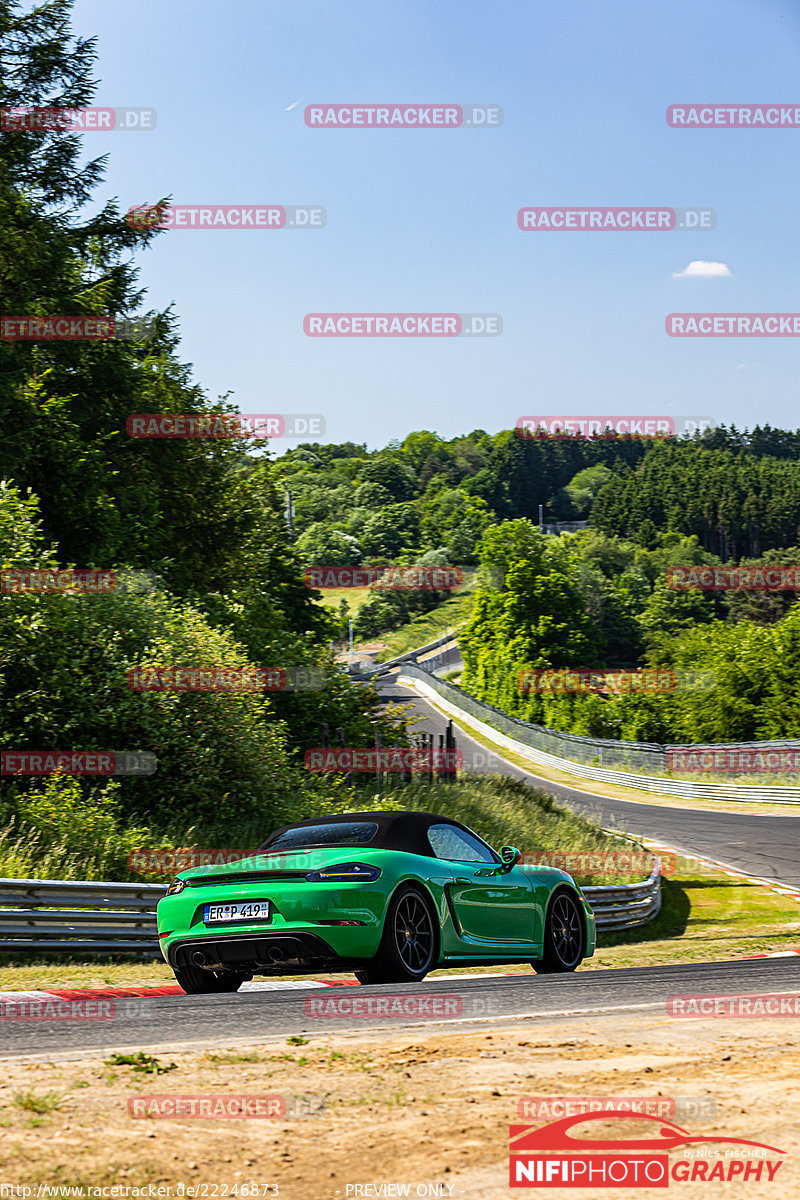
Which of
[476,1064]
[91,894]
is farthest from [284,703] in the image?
[476,1064]

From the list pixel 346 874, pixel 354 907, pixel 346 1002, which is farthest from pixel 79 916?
pixel 346 1002

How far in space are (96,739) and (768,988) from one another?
11.8 m

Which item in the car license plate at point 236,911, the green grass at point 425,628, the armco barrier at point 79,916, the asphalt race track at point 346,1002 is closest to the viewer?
the asphalt race track at point 346,1002

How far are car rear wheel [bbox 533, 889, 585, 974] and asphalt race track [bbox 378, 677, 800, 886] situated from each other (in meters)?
12.4

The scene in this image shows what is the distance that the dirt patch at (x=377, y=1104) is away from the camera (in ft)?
11.6

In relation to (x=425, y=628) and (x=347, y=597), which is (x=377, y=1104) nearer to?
(x=425, y=628)

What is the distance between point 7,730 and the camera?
17.4 metres

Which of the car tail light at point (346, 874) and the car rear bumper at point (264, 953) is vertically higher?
the car tail light at point (346, 874)

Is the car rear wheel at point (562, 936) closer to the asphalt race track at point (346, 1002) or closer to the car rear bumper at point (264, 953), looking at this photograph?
the asphalt race track at point (346, 1002)

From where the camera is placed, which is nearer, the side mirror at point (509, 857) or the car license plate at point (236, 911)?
the car license plate at point (236, 911)

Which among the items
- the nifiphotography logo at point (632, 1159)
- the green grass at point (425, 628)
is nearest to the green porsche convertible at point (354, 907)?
the nifiphotography logo at point (632, 1159)

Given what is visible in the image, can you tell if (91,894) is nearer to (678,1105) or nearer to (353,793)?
(678,1105)

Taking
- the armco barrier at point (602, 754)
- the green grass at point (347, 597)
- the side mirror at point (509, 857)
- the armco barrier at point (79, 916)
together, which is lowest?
the armco barrier at point (602, 754)

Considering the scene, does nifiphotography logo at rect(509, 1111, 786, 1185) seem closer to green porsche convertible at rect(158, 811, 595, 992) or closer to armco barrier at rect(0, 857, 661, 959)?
green porsche convertible at rect(158, 811, 595, 992)
